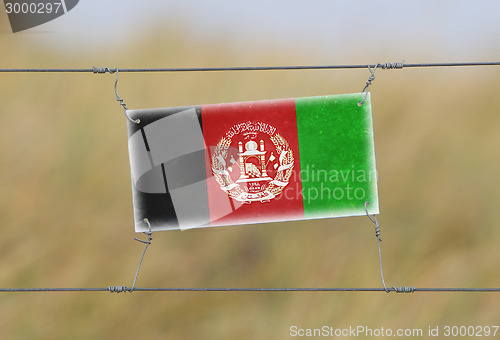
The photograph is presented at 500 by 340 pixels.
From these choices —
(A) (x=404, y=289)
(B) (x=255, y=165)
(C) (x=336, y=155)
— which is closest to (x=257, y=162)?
(B) (x=255, y=165)

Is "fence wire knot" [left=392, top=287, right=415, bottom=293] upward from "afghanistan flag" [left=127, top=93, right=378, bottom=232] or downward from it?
downward

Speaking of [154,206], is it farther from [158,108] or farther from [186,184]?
[158,108]

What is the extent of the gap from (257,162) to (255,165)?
0.05 feet

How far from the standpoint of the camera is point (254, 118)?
12.3 ft

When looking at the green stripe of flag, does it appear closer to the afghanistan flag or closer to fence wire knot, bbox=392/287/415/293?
the afghanistan flag

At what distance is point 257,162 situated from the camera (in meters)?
3.76

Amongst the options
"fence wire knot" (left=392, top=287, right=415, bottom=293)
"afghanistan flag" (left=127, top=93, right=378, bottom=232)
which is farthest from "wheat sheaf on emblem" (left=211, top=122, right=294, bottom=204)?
"fence wire knot" (left=392, top=287, right=415, bottom=293)

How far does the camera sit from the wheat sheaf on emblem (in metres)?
3.76

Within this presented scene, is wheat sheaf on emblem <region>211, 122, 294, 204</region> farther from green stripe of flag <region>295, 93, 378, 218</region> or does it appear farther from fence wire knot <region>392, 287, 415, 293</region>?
fence wire knot <region>392, 287, 415, 293</region>

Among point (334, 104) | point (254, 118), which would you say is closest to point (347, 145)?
point (334, 104)

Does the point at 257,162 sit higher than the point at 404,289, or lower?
higher

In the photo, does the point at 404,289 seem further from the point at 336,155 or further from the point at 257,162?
the point at 257,162

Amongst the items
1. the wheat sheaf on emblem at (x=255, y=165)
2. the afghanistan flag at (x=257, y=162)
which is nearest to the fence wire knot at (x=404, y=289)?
the afghanistan flag at (x=257, y=162)

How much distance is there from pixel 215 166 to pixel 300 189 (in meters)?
0.41
